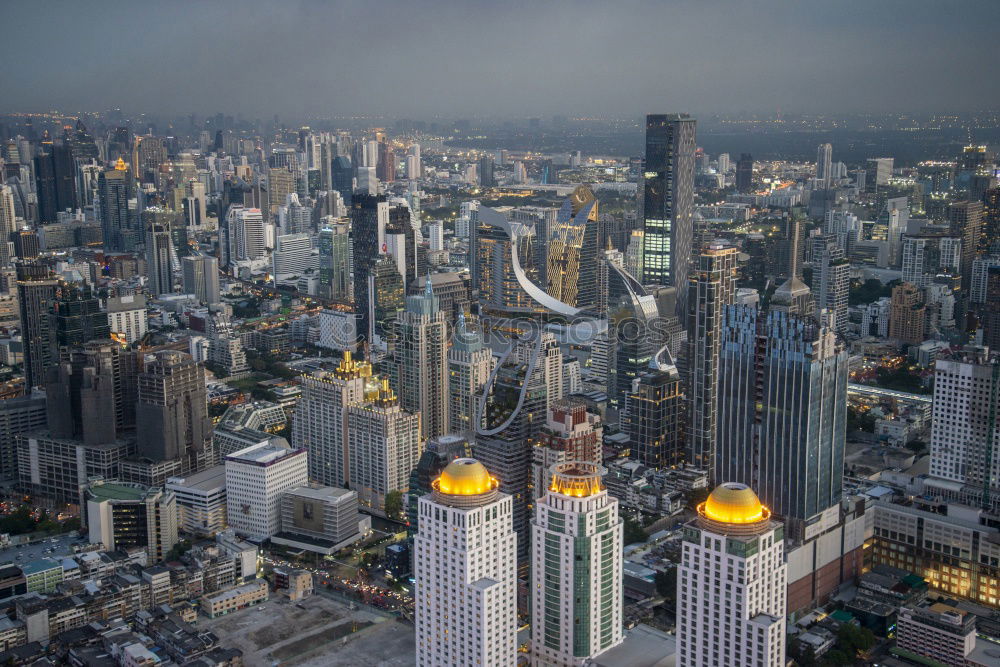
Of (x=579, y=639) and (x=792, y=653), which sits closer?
(x=579, y=639)

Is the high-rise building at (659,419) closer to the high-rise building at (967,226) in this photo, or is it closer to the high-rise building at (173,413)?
the high-rise building at (173,413)

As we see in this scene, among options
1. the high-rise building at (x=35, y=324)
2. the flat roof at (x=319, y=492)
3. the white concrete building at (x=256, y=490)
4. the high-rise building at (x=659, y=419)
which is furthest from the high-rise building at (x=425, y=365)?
the high-rise building at (x=35, y=324)

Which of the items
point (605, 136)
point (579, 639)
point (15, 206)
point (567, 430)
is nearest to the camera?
point (579, 639)

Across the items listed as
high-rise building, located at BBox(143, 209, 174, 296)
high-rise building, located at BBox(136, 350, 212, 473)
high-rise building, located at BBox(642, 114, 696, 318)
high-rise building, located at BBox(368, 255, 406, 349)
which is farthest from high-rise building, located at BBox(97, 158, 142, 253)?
high-rise building, located at BBox(136, 350, 212, 473)

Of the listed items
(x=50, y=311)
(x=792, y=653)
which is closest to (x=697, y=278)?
(x=792, y=653)

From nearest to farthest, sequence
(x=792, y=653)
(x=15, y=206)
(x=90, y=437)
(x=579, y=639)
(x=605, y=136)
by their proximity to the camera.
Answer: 1. (x=579, y=639)
2. (x=792, y=653)
3. (x=90, y=437)
4. (x=605, y=136)
5. (x=15, y=206)

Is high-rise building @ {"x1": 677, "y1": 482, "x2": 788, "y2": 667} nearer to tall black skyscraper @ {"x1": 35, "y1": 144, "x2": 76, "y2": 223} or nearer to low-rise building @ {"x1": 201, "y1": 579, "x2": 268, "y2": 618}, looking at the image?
low-rise building @ {"x1": 201, "y1": 579, "x2": 268, "y2": 618}

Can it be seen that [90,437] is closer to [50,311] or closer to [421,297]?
[50,311]
